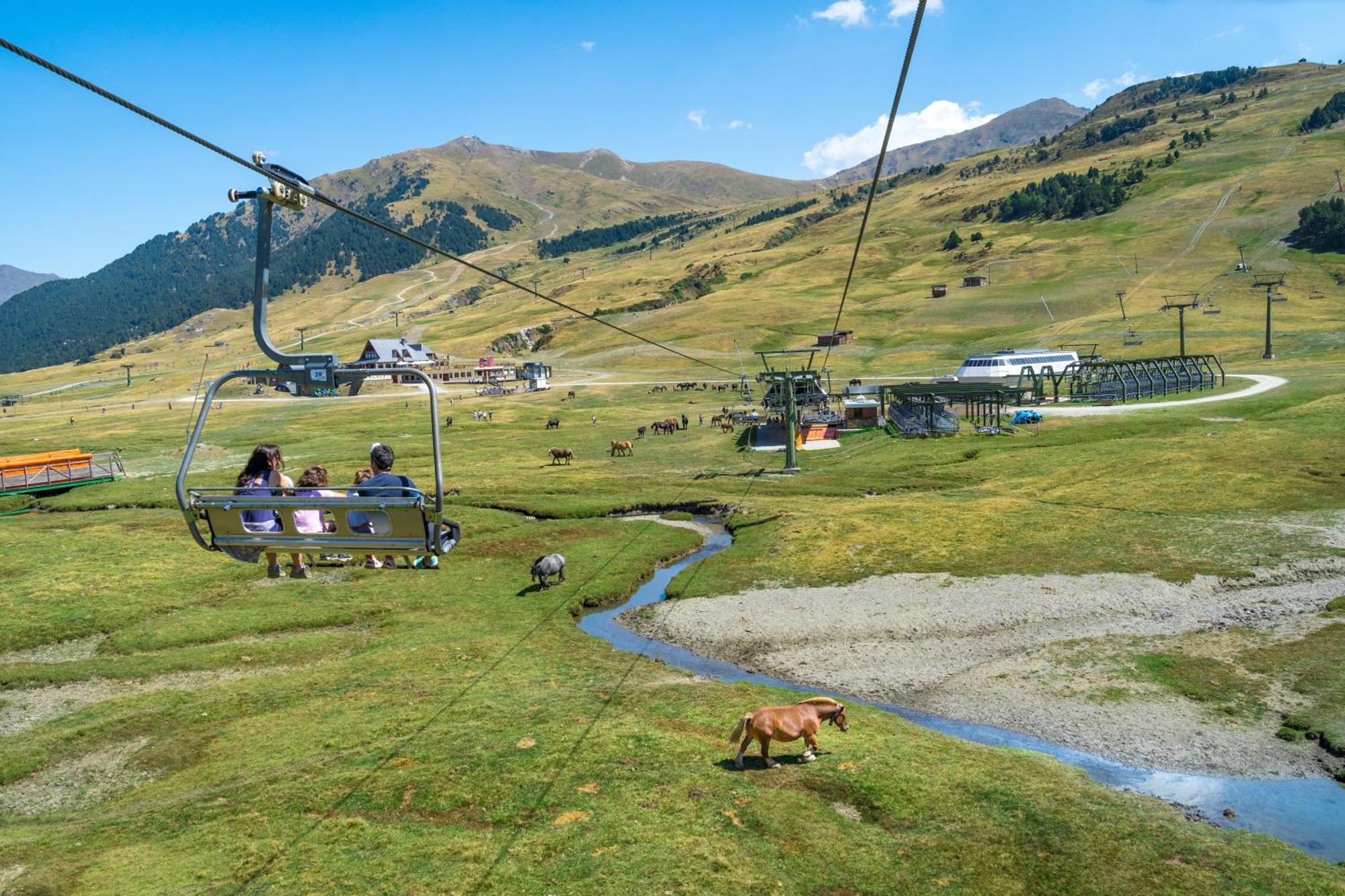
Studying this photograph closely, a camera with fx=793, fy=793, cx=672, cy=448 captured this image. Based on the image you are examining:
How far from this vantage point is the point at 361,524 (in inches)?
659

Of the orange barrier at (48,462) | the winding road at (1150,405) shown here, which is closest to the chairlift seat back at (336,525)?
the orange barrier at (48,462)

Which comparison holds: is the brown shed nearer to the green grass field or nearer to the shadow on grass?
the green grass field

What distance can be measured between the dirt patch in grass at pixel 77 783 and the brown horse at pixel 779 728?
54.0 ft

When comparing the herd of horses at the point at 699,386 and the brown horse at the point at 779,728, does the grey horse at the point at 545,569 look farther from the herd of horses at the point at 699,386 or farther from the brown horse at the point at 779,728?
the herd of horses at the point at 699,386

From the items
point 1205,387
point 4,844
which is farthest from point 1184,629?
point 1205,387

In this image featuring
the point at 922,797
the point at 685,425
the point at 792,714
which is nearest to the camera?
the point at 922,797

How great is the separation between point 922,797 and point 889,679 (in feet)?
32.3

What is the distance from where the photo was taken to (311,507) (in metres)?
16.1

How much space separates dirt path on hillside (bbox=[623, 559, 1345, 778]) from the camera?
23375 mm

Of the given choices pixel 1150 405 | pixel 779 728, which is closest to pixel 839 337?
pixel 1150 405

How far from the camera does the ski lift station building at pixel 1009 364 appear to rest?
111m

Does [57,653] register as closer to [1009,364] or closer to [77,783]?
[77,783]

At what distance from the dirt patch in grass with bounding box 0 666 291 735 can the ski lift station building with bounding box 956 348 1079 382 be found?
9820 cm

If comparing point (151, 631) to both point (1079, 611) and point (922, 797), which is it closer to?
point (922, 797)
